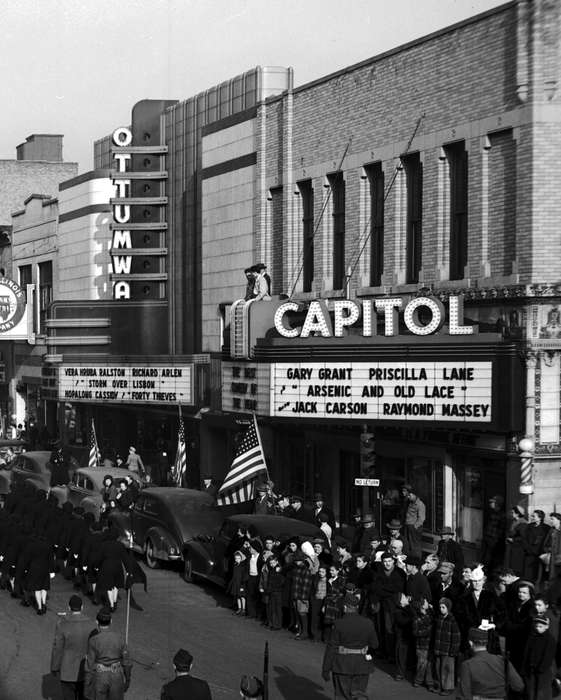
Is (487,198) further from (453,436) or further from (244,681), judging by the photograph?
(244,681)

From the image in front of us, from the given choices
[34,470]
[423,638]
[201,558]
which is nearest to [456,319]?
[201,558]

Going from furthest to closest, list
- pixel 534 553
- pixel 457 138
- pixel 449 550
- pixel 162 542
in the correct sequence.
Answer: pixel 457 138, pixel 162 542, pixel 534 553, pixel 449 550

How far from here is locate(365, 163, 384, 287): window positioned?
34.6 metres

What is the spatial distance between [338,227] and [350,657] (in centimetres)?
2160

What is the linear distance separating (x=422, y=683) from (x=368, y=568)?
2181mm

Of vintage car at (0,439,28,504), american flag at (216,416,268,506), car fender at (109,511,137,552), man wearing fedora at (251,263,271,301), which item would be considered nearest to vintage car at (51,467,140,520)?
vintage car at (0,439,28,504)

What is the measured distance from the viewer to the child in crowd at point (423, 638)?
63.3 feet

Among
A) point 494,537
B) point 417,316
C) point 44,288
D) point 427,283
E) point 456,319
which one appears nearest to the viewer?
point 494,537

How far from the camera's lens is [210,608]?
25219 millimetres

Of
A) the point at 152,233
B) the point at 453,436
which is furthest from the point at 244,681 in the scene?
the point at 152,233

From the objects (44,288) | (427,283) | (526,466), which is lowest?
(526,466)

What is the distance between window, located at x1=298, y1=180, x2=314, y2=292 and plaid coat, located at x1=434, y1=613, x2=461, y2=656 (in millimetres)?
19949

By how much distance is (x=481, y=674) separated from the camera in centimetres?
1452

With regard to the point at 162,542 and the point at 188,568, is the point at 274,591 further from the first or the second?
the point at 162,542
